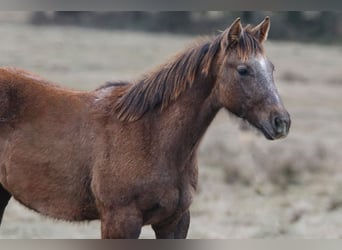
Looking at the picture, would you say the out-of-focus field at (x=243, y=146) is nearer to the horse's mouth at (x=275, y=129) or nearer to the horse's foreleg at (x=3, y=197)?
the horse's mouth at (x=275, y=129)

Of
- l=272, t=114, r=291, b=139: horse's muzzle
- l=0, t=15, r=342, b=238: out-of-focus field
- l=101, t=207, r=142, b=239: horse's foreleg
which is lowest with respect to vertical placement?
l=0, t=15, r=342, b=238: out-of-focus field

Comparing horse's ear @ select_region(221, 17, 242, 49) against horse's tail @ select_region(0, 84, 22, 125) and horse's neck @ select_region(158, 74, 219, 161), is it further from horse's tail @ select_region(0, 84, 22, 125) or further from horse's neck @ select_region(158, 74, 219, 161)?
horse's tail @ select_region(0, 84, 22, 125)

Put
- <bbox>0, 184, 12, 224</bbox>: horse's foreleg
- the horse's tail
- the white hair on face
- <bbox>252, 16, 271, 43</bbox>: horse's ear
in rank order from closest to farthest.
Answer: the white hair on face → <bbox>252, 16, 271, 43</bbox>: horse's ear → the horse's tail → <bbox>0, 184, 12, 224</bbox>: horse's foreleg

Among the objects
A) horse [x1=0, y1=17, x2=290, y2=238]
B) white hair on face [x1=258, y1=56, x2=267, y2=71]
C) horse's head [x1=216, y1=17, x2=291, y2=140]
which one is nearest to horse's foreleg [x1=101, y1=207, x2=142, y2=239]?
horse [x1=0, y1=17, x2=290, y2=238]

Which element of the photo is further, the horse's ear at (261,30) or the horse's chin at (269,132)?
the horse's ear at (261,30)

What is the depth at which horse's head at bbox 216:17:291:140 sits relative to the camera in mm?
3277

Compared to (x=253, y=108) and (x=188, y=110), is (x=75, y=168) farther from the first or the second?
(x=253, y=108)

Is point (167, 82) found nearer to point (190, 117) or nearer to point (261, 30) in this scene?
point (190, 117)

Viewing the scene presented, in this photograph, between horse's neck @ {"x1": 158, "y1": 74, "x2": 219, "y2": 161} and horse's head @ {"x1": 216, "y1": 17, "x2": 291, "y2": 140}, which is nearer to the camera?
horse's head @ {"x1": 216, "y1": 17, "x2": 291, "y2": 140}

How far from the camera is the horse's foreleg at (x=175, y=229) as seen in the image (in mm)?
3744

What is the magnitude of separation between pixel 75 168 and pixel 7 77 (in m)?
0.71

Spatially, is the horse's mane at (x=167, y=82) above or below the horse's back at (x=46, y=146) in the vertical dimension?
above

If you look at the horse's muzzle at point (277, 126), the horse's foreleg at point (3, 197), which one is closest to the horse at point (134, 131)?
the horse's muzzle at point (277, 126)

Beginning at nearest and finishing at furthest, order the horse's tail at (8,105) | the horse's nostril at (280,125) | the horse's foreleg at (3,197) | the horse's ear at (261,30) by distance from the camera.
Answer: the horse's nostril at (280,125) < the horse's ear at (261,30) < the horse's tail at (8,105) < the horse's foreleg at (3,197)
